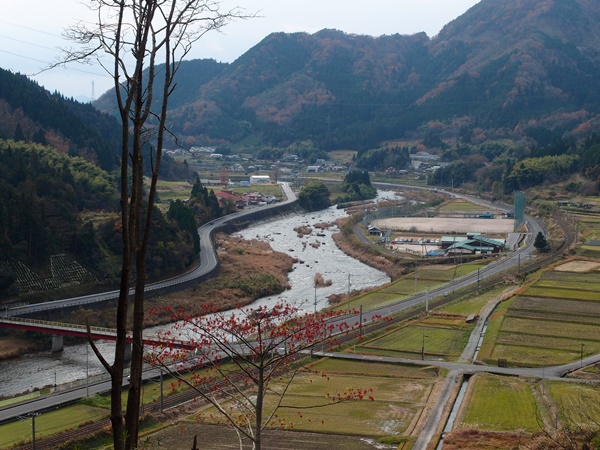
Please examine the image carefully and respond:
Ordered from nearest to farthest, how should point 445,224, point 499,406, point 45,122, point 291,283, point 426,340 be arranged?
point 499,406
point 426,340
point 291,283
point 445,224
point 45,122

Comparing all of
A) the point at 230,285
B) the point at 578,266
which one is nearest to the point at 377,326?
the point at 230,285

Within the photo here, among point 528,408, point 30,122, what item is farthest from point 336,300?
point 30,122

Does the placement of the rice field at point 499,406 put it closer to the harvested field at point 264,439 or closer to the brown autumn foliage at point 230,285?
the harvested field at point 264,439

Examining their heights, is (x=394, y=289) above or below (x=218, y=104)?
below

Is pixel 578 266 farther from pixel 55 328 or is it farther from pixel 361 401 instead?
pixel 55 328

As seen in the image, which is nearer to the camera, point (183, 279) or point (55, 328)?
point (55, 328)

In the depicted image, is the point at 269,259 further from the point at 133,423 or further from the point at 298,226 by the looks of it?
the point at 133,423

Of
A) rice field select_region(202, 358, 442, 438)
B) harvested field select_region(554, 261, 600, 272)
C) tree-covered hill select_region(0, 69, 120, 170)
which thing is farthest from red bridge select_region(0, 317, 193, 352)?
tree-covered hill select_region(0, 69, 120, 170)
